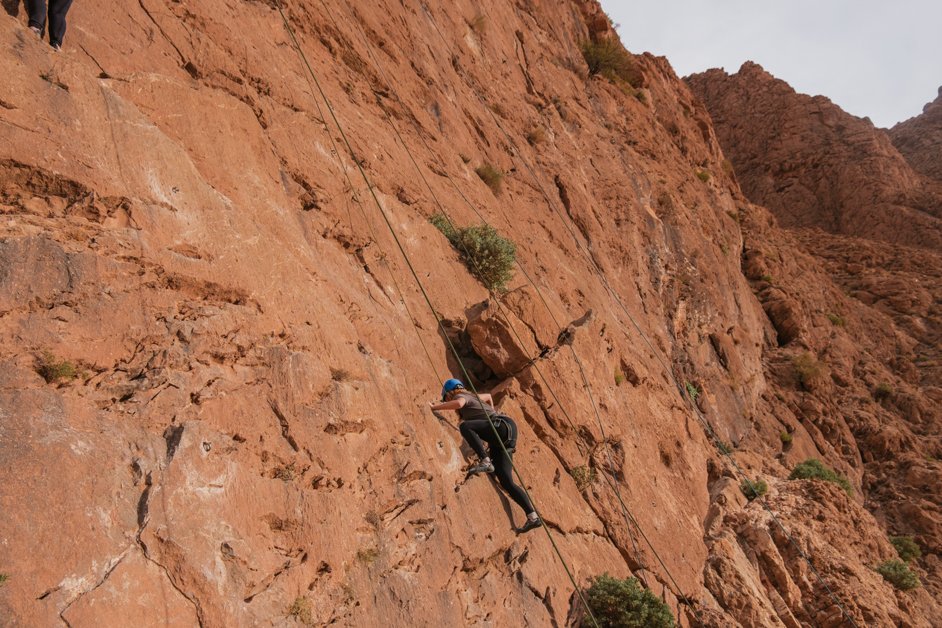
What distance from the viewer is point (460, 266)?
34.6ft

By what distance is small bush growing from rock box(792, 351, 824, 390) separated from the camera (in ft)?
73.7

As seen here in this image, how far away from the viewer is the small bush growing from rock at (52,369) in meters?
4.48

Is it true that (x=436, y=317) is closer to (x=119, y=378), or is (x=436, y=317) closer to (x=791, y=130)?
(x=119, y=378)

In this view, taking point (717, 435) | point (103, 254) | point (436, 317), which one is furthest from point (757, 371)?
point (103, 254)

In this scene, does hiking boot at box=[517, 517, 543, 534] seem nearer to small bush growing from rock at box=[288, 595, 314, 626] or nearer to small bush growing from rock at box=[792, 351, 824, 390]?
small bush growing from rock at box=[288, 595, 314, 626]

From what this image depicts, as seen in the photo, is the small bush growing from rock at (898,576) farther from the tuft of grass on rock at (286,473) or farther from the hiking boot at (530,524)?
the tuft of grass on rock at (286,473)

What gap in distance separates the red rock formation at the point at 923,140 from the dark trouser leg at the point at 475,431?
57.5m

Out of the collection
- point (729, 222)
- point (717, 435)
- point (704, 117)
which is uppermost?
point (704, 117)

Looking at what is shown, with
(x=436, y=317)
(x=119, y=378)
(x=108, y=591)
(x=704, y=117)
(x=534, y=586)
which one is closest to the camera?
(x=108, y=591)

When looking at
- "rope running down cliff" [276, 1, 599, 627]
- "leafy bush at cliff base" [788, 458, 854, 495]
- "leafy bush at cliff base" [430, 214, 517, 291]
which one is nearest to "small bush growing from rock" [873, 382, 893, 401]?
"leafy bush at cliff base" [788, 458, 854, 495]

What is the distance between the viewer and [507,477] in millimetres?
7613

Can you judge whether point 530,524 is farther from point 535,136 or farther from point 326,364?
point 535,136

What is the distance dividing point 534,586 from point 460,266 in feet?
17.0

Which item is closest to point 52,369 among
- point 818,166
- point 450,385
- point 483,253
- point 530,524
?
point 450,385
